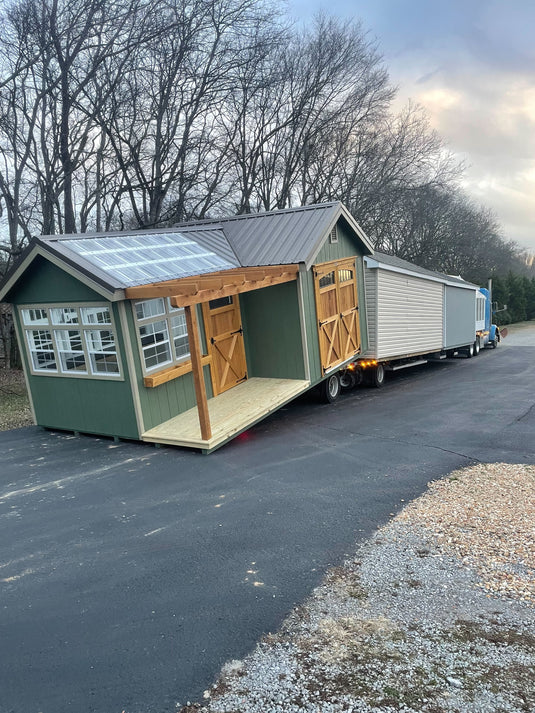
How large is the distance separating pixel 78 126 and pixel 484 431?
17.8 meters

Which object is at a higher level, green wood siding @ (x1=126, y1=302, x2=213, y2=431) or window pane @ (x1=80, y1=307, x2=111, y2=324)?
window pane @ (x1=80, y1=307, x2=111, y2=324)

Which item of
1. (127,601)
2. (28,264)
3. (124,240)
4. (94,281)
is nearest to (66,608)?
(127,601)

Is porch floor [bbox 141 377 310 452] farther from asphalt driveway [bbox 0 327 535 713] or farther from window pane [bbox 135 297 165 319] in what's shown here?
window pane [bbox 135 297 165 319]

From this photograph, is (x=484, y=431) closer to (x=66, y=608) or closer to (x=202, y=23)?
(x=66, y=608)

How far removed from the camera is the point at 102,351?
8.95m

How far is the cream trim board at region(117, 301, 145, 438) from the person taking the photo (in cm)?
838

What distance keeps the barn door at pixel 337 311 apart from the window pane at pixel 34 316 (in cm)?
601

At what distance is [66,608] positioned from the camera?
423 cm

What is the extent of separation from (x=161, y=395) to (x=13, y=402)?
777 centimetres

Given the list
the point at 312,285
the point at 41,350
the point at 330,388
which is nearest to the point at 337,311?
the point at 312,285

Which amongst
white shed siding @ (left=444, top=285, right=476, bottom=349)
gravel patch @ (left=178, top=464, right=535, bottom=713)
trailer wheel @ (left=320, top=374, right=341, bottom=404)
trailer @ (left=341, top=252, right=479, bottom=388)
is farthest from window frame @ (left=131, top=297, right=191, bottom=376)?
white shed siding @ (left=444, top=285, right=476, bottom=349)

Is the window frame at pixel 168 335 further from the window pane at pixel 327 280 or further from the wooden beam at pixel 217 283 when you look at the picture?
the window pane at pixel 327 280

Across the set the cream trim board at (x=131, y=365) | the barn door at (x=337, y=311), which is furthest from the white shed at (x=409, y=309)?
the cream trim board at (x=131, y=365)

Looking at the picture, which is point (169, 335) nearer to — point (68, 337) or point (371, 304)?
point (68, 337)
